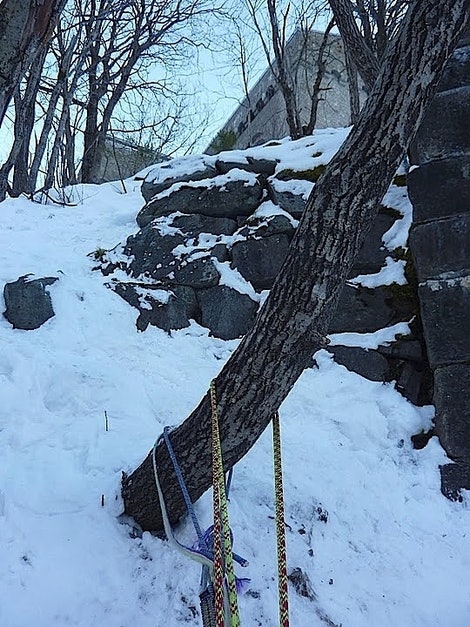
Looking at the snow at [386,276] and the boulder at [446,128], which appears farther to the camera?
the snow at [386,276]

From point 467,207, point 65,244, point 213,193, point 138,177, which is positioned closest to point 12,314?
point 65,244

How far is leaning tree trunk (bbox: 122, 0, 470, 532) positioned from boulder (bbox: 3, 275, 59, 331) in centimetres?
192

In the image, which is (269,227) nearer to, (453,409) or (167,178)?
(167,178)

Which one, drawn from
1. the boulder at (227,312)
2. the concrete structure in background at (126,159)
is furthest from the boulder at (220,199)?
the concrete structure in background at (126,159)

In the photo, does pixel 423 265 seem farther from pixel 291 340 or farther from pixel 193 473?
pixel 193 473

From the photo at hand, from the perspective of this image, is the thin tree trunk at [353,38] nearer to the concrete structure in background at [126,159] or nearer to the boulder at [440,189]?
the boulder at [440,189]

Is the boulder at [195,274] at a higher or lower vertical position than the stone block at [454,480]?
higher

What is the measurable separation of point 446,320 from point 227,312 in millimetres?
1483

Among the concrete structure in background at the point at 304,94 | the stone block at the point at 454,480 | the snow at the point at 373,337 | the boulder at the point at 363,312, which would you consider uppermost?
the concrete structure in background at the point at 304,94

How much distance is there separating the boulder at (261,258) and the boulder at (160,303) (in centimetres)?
45

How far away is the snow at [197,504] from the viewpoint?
1771 mm

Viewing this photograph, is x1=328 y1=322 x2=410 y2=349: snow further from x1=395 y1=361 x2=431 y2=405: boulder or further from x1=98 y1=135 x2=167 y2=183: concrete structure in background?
x1=98 y1=135 x2=167 y2=183: concrete structure in background

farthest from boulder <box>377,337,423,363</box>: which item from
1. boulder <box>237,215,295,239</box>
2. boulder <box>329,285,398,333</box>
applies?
boulder <box>237,215,295,239</box>

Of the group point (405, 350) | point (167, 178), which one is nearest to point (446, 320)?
point (405, 350)
